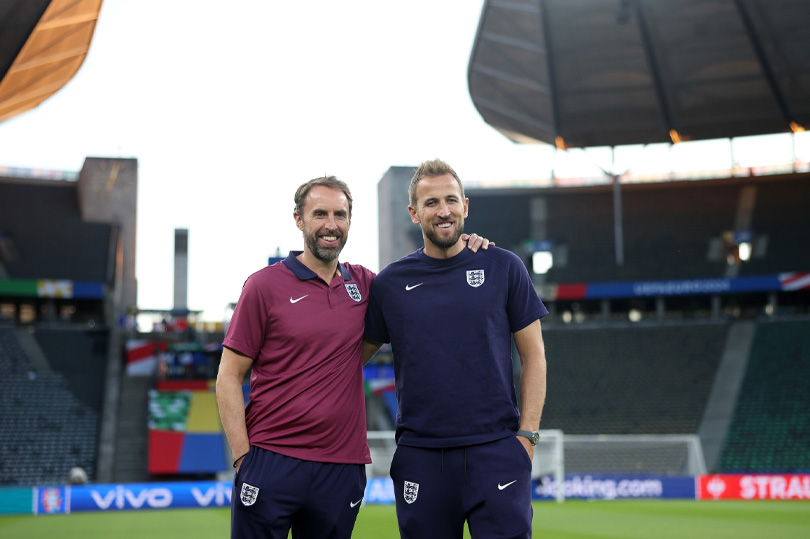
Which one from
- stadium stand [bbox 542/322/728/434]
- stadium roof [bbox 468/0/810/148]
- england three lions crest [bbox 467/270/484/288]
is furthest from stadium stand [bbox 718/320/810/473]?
england three lions crest [bbox 467/270/484/288]

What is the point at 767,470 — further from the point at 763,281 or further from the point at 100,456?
the point at 100,456

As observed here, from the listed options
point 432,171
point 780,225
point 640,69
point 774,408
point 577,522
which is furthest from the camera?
point 780,225

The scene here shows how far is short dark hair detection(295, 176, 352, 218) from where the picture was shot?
14.7ft

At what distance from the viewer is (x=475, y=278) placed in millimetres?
4383

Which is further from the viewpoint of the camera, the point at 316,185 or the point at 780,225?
the point at 780,225

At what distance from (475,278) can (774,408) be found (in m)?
29.9

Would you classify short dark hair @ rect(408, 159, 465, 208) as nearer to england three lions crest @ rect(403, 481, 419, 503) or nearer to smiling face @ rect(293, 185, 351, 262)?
smiling face @ rect(293, 185, 351, 262)

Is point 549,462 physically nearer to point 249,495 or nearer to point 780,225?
point 780,225

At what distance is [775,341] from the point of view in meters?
35.1

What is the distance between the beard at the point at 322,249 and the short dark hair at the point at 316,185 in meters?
0.15

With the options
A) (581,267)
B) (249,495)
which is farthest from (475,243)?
(581,267)

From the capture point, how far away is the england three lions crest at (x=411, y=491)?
4.24 meters

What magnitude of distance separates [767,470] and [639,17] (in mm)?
14720

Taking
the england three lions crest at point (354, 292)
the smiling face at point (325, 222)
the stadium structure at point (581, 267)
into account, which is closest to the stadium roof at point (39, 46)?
the stadium structure at point (581, 267)
